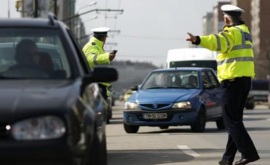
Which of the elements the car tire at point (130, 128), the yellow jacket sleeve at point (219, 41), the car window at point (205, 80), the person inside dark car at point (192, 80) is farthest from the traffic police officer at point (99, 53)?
the car window at point (205, 80)

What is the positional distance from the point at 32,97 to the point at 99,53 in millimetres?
7689

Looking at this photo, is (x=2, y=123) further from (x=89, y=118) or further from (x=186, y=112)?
(x=186, y=112)

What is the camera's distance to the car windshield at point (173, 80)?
21422 millimetres

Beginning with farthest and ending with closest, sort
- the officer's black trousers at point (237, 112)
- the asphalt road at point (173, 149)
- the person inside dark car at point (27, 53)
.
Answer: the asphalt road at point (173, 149)
the officer's black trousers at point (237, 112)
the person inside dark car at point (27, 53)

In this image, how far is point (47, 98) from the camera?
6.71 m

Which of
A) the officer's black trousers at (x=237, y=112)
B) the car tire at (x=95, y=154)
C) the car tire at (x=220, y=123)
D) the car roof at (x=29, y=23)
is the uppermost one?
the car roof at (x=29, y=23)

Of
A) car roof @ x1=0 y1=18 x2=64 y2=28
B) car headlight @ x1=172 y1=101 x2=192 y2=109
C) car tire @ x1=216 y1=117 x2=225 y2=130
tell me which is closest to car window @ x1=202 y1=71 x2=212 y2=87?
car tire @ x1=216 y1=117 x2=225 y2=130

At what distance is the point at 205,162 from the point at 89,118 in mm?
5702

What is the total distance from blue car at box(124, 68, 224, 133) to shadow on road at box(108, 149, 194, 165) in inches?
213

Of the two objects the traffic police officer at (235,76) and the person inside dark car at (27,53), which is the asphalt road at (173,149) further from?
the person inside dark car at (27,53)

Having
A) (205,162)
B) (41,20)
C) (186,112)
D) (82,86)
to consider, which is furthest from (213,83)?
(82,86)

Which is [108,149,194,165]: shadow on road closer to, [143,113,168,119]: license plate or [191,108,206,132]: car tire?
[143,113,168,119]: license plate

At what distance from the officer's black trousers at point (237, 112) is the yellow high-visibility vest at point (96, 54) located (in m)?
2.95

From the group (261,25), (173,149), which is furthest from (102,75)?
(261,25)
